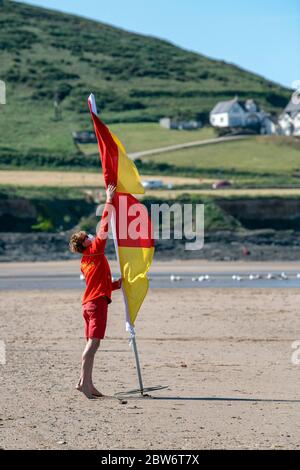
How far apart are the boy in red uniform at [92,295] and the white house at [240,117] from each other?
85533mm

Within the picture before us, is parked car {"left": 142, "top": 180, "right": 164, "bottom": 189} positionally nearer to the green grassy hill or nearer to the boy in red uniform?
the green grassy hill

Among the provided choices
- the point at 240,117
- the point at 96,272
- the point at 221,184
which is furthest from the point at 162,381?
the point at 240,117

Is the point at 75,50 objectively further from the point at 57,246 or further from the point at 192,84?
the point at 57,246

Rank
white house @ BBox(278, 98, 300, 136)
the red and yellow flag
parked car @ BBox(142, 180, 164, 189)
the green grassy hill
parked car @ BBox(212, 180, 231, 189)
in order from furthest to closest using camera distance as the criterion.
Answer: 1. white house @ BBox(278, 98, 300, 136)
2. the green grassy hill
3. parked car @ BBox(212, 180, 231, 189)
4. parked car @ BBox(142, 180, 164, 189)
5. the red and yellow flag

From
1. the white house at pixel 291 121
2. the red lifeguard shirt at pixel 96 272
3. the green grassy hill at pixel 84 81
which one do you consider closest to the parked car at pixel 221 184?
the green grassy hill at pixel 84 81

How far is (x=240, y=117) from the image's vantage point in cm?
10044

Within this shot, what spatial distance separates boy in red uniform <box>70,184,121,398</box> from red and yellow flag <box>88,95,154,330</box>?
20 centimetres

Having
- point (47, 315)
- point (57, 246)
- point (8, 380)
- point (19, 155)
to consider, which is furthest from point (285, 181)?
point (8, 380)

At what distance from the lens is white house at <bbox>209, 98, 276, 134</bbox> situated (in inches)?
3900

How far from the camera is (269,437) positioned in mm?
9734

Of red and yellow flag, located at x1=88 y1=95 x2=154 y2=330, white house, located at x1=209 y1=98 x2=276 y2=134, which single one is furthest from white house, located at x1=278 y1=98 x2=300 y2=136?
red and yellow flag, located at x1=88 y1=95 x2=154 y2=330

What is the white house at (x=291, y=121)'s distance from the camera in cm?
9494

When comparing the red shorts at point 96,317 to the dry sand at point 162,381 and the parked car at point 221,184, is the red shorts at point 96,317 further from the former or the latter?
the parked car at point 221,184
